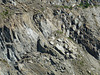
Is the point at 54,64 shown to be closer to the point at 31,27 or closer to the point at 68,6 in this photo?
the point at 31,27

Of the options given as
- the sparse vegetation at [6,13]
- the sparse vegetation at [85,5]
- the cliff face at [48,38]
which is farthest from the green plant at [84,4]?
the sparse vegetation at [6,13]

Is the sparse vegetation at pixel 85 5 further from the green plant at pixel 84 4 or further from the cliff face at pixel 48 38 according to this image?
the cliff face at pixel 48 38

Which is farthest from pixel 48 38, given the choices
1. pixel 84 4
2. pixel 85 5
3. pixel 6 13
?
pixel 84 4

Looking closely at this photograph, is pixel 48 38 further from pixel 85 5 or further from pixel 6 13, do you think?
pixel 85 5

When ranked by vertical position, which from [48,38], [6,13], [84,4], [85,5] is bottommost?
[48,38]

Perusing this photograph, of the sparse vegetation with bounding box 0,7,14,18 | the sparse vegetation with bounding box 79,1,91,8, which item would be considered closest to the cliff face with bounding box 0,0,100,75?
the sparse vegetation with bounding box 0,7,14,18

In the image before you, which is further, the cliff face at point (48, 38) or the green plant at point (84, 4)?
the green plant at point (84, 4)

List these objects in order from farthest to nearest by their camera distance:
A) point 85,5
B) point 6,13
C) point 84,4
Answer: point 84,4, point 85,5, point 6,13

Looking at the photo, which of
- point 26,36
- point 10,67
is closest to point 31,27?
point 26,36

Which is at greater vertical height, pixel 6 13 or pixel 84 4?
pixel 84 4
